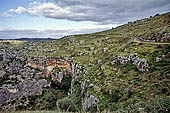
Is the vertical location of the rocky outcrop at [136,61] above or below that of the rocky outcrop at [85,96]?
above

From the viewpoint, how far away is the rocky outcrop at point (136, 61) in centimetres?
2919

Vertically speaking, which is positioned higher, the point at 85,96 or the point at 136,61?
the point at 136,61

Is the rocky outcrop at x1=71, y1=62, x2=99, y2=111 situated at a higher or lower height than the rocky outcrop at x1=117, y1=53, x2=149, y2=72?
lower

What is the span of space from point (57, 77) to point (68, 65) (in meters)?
7.01

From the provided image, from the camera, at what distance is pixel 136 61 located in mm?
32062

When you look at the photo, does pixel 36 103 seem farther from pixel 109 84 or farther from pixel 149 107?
pixel 149 107

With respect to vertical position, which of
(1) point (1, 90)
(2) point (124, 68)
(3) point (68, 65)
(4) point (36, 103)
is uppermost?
(2) point (124, 68)

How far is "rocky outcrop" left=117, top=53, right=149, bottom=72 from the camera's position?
95.8ft

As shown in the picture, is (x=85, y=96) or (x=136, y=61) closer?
(x=136, y=61)

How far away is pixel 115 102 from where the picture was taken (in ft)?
76.8

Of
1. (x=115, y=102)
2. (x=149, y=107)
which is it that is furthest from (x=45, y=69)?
(x=149, y=107)

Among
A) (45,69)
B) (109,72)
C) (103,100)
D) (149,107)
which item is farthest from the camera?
(45,69)

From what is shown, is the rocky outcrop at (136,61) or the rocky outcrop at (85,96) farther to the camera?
the rocky outcrop at (136,61)

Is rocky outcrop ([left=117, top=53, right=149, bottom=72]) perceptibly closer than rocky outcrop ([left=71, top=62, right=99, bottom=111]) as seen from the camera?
No
